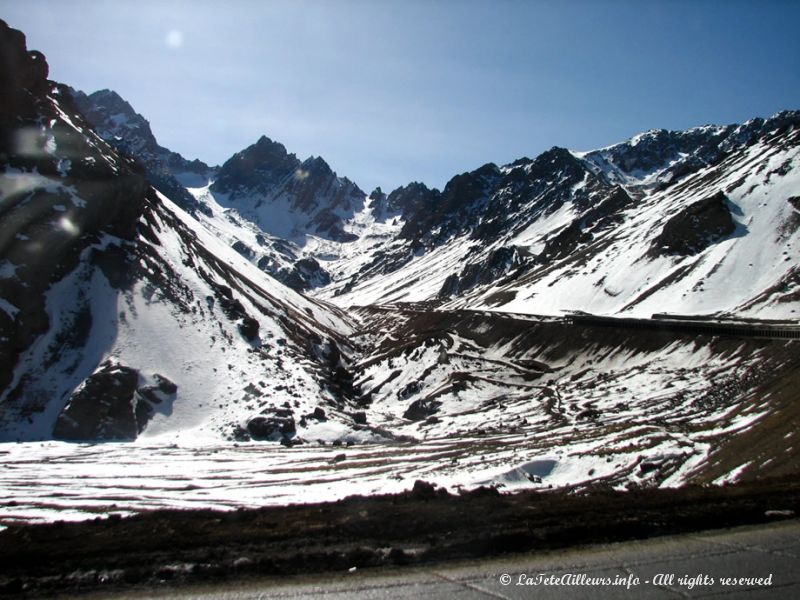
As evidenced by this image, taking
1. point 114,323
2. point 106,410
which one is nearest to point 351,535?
point 106,410

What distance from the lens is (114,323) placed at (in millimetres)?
77688

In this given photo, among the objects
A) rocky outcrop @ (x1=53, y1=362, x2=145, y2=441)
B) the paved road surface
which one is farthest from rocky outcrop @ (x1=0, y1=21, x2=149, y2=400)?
the paved road surface

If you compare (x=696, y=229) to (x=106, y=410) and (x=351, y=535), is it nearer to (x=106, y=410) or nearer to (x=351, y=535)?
(x=106, y=410)

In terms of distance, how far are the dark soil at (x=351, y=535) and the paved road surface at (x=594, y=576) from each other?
0.59 m

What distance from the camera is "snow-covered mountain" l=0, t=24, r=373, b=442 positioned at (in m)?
66.8

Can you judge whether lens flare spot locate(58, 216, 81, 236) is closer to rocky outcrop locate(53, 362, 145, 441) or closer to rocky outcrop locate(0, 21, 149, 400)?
rocky outcrop locate(0, 21, 149, 400)

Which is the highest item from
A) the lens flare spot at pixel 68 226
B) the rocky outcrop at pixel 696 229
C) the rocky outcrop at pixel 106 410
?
the lens flare spot at pixel 68 226

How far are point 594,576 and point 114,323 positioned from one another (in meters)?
83.3

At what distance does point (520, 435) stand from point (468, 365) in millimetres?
38908

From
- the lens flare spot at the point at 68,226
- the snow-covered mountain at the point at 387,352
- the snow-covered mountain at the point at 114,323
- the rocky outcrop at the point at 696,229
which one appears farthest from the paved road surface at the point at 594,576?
the rocky outcrop at the point at 696,229

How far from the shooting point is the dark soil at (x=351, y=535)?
1216 centimetres

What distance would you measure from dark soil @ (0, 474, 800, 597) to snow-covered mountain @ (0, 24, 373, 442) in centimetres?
5210

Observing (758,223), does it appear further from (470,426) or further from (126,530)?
(126,530)

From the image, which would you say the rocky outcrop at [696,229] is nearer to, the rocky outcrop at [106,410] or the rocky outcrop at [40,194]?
the rocky outcrop at [106,410]
